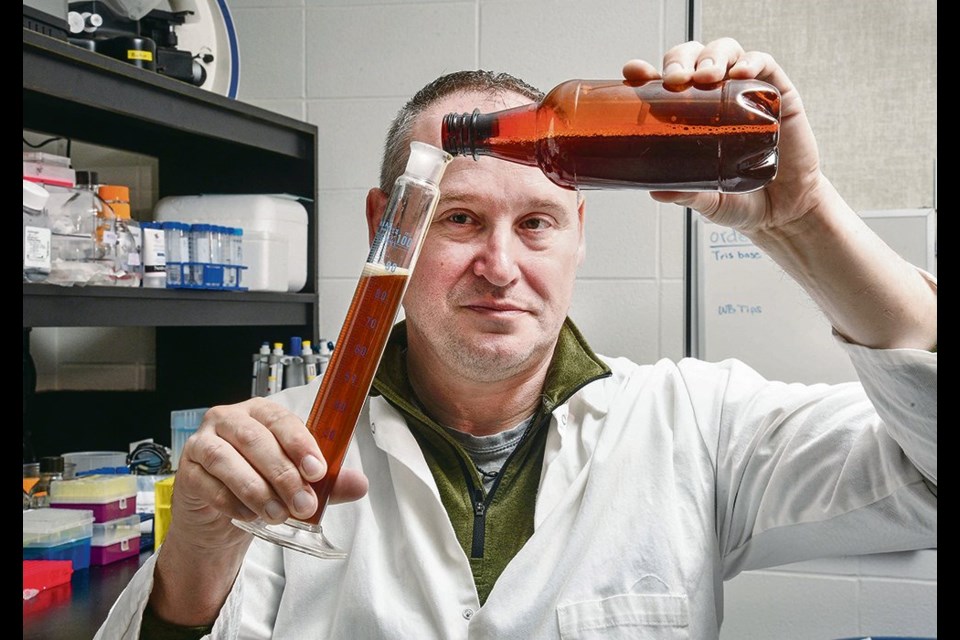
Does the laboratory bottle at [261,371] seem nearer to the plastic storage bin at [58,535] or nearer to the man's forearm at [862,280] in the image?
the plastic storage bin at [58,535]

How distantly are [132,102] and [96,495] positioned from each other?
813 mm

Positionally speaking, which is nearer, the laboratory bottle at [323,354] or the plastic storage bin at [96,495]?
the plastic storage bin at [96,495]

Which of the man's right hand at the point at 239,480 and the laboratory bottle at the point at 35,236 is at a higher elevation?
the laboratory bottle at the point at 35,236

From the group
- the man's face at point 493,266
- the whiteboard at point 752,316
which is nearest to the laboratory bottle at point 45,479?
the man's face at point 493,266

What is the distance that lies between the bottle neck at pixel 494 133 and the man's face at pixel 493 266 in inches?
15.5

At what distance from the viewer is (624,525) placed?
4.28 ft

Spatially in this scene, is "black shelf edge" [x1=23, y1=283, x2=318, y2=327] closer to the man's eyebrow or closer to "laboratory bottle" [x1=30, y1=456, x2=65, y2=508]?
"laboratory bottle" [x1=30, y1=456, x2=65, y2=508]

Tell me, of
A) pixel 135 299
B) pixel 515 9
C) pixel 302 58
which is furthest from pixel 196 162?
pixel 515 9

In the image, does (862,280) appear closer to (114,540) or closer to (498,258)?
(498,258)

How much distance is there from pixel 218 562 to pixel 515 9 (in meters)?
1.88

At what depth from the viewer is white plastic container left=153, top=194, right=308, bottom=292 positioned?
2.32 meters

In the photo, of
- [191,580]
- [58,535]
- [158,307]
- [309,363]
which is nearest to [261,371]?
[309,363]

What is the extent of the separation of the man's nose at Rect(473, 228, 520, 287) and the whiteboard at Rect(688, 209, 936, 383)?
3.91 ft

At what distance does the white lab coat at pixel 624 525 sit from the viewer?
120cm
